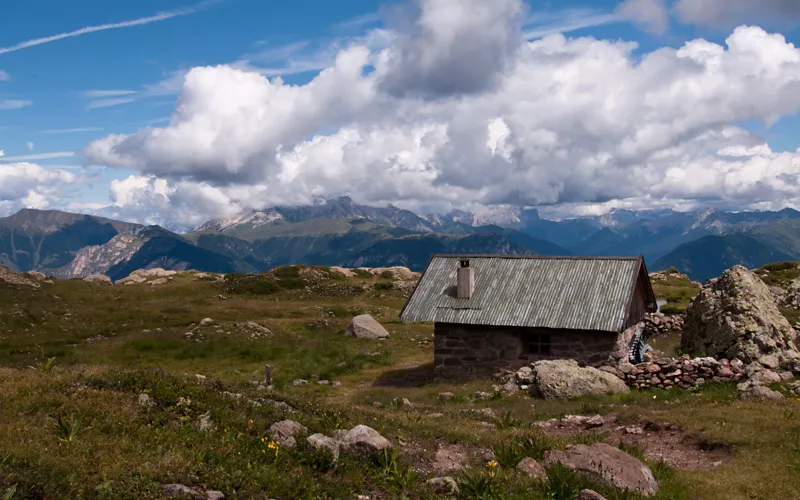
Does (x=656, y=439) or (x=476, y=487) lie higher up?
(x=476, y=487)

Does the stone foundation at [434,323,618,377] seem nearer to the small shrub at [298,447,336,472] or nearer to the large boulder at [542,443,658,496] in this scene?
the large boulder at [542,443,658,496]

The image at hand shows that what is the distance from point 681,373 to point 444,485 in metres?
15.8

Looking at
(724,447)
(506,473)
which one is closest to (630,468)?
(506,473)

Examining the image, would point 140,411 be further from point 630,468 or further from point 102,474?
point 630,468

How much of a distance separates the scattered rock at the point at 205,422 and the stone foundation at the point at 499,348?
17990 millimetres

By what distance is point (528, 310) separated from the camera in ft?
91.2

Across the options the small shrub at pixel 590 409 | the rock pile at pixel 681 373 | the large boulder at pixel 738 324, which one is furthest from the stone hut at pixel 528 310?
the small shrub at pixel 590 409

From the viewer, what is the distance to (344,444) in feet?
39.0

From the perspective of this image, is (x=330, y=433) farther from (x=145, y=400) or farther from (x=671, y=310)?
(x=671, y=310)

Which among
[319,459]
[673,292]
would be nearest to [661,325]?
[673,292]

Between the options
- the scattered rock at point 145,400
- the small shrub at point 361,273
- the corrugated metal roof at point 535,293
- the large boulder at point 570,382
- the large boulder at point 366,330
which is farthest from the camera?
the small shrub at point 361,273

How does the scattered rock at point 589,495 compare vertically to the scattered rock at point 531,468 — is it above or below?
above

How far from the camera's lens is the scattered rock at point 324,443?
11383mm

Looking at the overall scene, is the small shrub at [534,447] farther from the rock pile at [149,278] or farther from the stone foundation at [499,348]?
the rock pile at [149,278]
